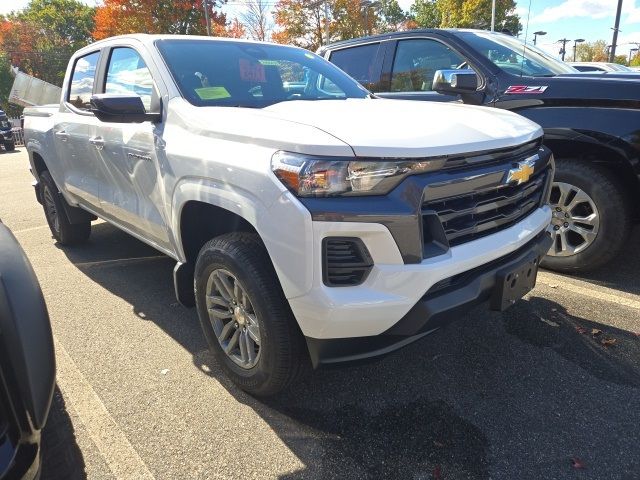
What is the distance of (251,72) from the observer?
3.14 meters

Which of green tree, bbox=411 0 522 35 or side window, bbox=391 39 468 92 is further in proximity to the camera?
green tree, bbox=411 0 522 35

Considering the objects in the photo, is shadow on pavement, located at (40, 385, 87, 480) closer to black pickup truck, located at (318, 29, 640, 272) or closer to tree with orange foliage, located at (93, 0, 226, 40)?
black pickup truck, located at (318, 29, 640, 272)

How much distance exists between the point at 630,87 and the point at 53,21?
200 ft

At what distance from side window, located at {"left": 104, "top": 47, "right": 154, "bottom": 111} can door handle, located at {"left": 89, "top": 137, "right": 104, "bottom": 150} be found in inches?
14.4

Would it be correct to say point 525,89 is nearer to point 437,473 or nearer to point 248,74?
point 248,74

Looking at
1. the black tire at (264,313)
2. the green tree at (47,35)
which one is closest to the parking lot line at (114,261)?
the black tire at (264,313)

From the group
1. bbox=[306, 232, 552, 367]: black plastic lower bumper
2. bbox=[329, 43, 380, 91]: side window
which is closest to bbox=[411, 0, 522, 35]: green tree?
bbox=[329, 43, 380, 91]: side window

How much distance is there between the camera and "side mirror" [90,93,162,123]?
2.62 meters

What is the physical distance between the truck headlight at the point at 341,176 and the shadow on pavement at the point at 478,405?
91cm

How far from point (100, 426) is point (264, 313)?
1.02 m

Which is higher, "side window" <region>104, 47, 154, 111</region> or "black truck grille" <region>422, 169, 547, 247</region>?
"side window" <region>104, 47, 154, 111</region>

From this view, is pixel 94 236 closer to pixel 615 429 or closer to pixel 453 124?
pixel 453 124

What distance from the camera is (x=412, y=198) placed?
6.19 ft

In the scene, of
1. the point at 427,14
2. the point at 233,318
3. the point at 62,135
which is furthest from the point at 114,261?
the point at 427,14
